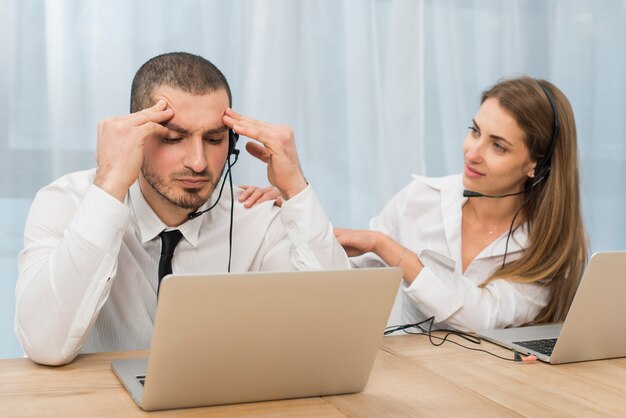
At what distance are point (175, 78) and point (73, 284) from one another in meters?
0.50

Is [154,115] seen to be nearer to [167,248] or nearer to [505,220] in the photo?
[167,248]

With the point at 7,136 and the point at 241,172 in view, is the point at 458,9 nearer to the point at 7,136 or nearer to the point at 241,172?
the point at 241,172

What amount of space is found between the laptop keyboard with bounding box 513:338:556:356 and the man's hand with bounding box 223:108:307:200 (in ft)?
1.90

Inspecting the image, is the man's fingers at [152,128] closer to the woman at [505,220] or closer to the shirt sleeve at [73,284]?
the shirt sleeve at [73,284]

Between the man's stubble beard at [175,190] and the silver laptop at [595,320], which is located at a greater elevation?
the man's stubble beard at [175,190]

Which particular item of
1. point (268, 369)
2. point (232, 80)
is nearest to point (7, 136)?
point (232, 80)

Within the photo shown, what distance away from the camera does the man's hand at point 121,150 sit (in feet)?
4.90

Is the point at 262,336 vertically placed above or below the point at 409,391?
above

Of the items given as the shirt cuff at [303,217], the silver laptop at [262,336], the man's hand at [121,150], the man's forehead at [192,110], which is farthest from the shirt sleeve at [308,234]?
the silver laptop at [262,336]

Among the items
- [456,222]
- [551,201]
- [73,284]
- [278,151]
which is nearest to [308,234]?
[278,151]

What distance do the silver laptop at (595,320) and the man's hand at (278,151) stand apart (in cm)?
58

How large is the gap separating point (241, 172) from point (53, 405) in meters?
1.69

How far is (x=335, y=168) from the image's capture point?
9.85 feet

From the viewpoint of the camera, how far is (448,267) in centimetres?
198
